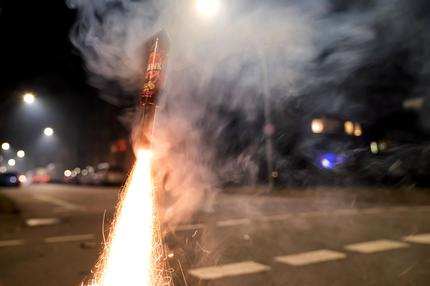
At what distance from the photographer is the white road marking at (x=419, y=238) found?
25.8ft

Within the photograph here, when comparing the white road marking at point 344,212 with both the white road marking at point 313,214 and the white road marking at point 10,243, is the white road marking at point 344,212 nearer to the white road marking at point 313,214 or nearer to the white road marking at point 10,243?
the white road marking at point 313,214

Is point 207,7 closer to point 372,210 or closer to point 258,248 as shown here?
point 258,248

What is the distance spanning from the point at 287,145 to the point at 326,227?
14.2 metres

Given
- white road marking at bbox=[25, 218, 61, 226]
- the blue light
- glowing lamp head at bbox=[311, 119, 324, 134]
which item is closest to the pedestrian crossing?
white road marking at bbox=[25, 218, 61, 226]

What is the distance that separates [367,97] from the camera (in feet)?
33.7

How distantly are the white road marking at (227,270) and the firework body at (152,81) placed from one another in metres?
3.17

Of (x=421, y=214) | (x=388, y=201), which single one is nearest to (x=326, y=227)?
(x=421, y=214)

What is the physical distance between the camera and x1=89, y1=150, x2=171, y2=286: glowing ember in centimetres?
357

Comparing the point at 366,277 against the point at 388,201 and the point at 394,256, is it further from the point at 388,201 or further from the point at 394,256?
the point at 388,201

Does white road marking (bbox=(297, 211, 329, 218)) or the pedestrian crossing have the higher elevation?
white road marking (bbox=(297, 211, 329, 218))

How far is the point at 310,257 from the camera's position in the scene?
21.7 feet

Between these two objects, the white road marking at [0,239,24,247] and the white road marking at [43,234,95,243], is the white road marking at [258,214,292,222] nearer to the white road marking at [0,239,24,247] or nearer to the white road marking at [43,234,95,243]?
the white road marking at [43,234,95,243]

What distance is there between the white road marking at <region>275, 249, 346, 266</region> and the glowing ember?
10.5ft

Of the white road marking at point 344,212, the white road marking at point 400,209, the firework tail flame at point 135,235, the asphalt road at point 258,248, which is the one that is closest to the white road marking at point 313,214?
the asphalt road at point 258,248
